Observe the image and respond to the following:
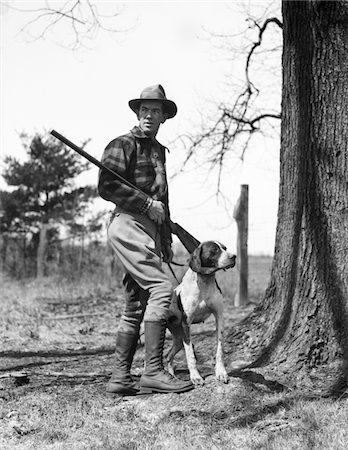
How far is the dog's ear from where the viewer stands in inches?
202

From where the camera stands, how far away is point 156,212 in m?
5.09

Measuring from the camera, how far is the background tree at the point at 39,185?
23250 millimetres

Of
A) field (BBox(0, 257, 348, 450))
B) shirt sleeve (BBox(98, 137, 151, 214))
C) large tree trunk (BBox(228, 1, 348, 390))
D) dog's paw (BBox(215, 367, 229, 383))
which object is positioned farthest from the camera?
large tree trunk (BBox(228, 1, 348, 390))

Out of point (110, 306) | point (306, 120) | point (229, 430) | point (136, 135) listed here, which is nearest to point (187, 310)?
point (229, 430)

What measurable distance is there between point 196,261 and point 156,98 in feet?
4.34

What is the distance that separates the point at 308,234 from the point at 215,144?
20.3ft

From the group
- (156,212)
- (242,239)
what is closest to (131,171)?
(156,212)

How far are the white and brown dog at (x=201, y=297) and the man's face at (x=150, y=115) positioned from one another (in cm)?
101

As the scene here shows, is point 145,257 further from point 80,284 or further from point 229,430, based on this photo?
point 80,284

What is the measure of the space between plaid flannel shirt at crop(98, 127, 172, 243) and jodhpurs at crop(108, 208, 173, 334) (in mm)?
148

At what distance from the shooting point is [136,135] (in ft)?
17.2

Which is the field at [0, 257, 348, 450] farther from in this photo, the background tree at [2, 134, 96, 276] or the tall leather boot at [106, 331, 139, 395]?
the background tree at [2, 134, 96, 276]

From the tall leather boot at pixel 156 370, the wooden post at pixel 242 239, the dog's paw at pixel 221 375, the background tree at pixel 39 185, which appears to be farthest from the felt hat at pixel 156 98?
the background tree at pixel 39 185

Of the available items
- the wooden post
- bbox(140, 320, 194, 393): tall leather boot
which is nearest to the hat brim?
bbox(140, 320, 194, 393): tall leather boot
